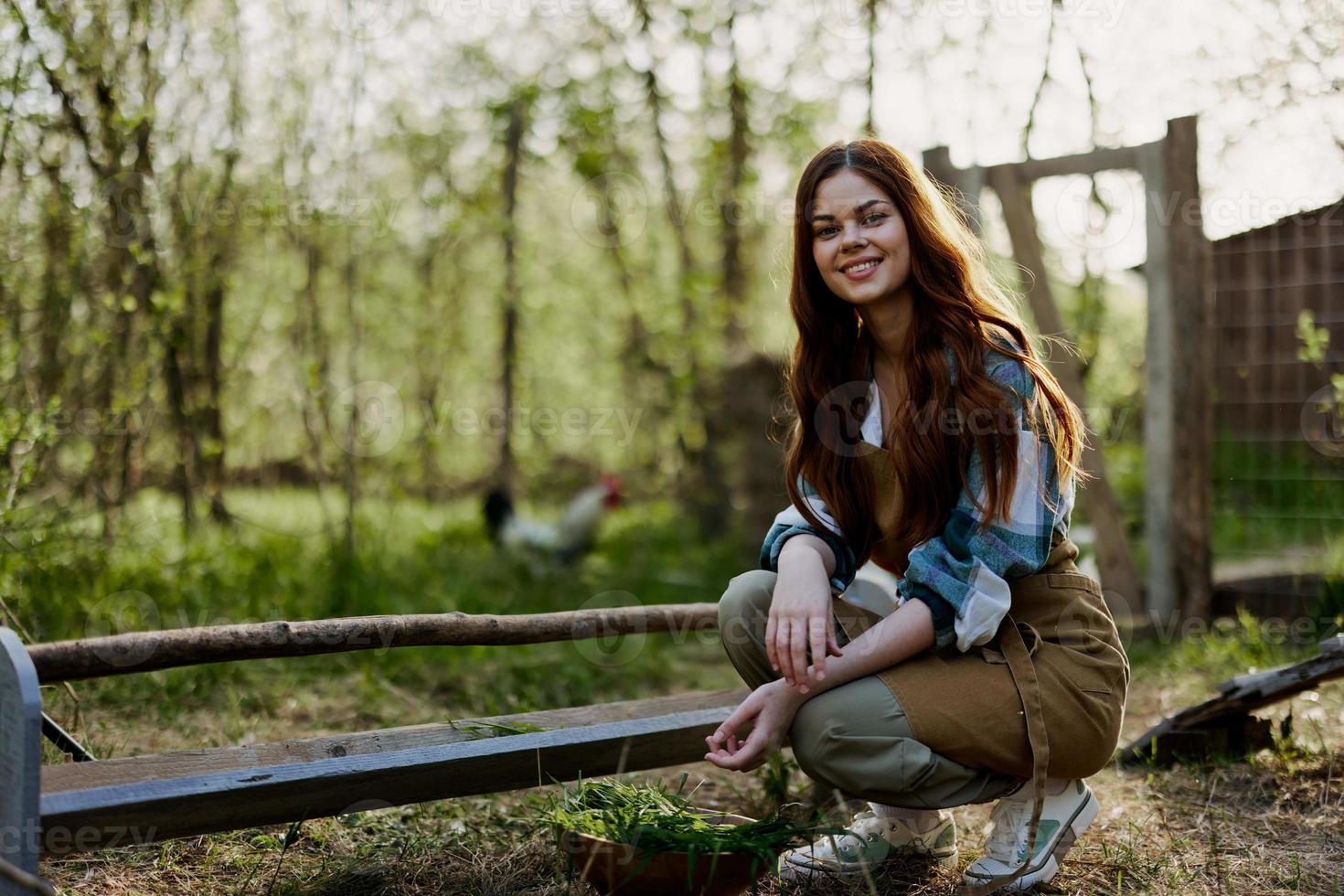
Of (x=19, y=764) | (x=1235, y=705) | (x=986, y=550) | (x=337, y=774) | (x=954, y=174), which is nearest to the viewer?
(x=19, y=764)

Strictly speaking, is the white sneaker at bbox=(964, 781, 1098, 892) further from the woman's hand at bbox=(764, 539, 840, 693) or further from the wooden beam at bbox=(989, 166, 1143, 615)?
the wooden beam at bbox=(989, 166, 1143, 615)

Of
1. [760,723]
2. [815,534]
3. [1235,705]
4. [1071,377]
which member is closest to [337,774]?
[760,723]

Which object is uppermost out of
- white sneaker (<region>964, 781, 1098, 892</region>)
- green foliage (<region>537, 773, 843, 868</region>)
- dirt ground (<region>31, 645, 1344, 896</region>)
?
green foliage (<region>537, 773, 843, 868</region>)

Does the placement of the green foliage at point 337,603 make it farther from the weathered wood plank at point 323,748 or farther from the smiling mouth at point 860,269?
the smiling mouth at point 860,269

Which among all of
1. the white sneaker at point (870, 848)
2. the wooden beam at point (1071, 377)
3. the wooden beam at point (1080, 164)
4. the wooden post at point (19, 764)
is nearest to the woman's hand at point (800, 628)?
the white sneaker at point (870, 848)

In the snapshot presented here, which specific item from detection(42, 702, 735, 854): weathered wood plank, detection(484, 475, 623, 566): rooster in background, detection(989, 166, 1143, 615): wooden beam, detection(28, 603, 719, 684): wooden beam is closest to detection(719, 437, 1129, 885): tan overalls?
detection(42, 702, 735, 854): weathered wood plank

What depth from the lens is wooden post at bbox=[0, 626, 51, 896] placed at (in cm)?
163

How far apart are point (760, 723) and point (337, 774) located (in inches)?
29.8

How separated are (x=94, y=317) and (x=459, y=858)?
309 centimetres

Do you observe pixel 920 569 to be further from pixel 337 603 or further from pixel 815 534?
pixel 337 603

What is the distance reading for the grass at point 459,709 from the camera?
7.47 ft

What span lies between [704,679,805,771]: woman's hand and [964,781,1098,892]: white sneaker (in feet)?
1.62

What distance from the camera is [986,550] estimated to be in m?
2.03

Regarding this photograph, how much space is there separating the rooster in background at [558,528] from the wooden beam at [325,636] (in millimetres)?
3813
